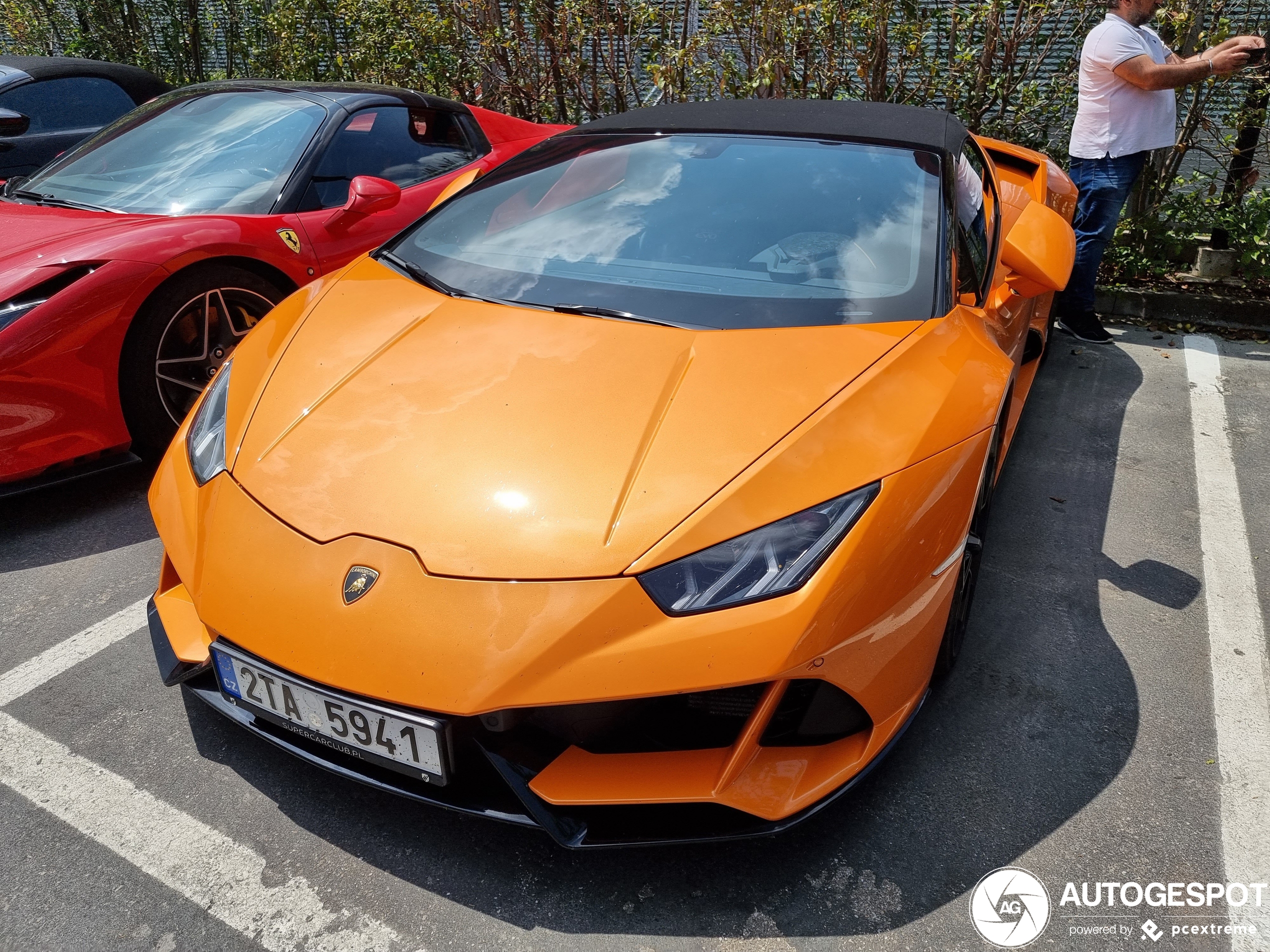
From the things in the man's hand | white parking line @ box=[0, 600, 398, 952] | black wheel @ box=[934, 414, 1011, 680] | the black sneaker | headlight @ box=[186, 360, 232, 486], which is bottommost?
the black sneaker

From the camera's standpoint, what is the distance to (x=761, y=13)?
5656mm

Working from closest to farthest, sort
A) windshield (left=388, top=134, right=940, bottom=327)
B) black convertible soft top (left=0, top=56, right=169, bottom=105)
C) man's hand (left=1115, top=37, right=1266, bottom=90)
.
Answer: windshield (left=388, top=134, right=940, bottom=327) < man's hand (left=1115, top=37, right=1266, bottom=90) < black convertible soft top (left=0, top=56, right=169, bottom=105)

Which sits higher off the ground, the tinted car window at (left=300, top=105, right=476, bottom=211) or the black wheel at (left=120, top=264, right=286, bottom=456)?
the tinted car window at (left=300, top=105, right=476, bottom=211)

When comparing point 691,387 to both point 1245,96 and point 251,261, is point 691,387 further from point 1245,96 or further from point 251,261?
point 1245,96

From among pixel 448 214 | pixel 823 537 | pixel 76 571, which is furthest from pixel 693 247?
pixel 76 571

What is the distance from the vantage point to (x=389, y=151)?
4023 millimetres

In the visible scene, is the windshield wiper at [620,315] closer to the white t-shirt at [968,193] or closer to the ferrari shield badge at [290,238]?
the white t-shirt at [968,193]

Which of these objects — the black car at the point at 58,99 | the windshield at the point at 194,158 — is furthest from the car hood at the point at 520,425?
the black car at the point at 58,99

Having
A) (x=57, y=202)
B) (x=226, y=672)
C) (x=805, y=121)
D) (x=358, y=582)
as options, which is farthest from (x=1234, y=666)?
(x=57, y=202)

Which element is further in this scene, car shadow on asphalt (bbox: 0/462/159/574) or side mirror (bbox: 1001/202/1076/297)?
car shadow on asphalt (bbox: 0/462/159/574)

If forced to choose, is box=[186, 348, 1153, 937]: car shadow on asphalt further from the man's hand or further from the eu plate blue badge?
the man's hand

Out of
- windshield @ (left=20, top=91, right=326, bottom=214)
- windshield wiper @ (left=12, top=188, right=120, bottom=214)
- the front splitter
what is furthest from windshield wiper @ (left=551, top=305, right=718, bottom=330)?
windshield wiper @ (left=12, top=188, right=120, bottom=214)

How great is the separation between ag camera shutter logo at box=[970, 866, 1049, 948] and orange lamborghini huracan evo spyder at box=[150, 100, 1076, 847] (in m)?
0.32

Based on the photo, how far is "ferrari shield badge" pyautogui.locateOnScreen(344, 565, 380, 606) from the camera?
162cm
